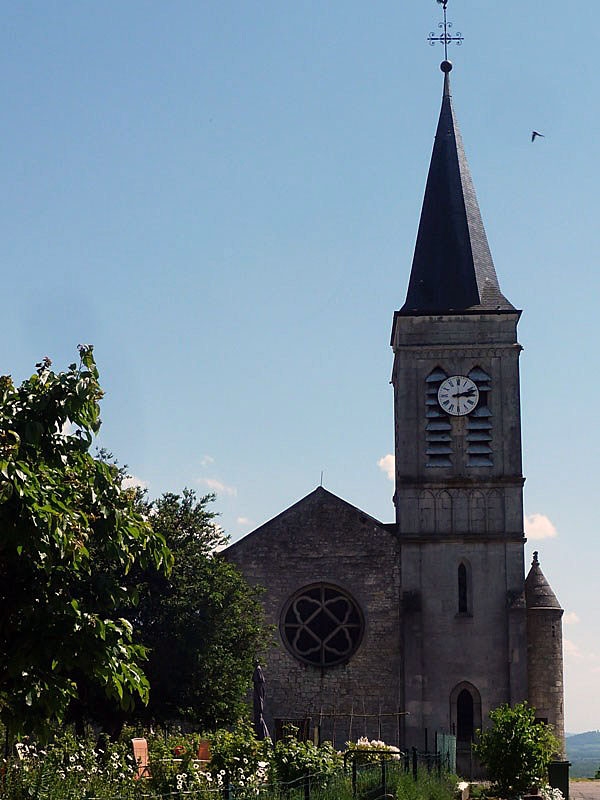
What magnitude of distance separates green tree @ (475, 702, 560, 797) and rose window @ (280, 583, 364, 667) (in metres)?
10.5

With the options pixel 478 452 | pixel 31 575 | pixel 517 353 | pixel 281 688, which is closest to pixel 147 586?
pixel 281 688

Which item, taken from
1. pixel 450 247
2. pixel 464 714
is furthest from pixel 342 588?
pixel 450 247

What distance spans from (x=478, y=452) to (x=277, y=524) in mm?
6019

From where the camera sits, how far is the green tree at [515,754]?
2272cm

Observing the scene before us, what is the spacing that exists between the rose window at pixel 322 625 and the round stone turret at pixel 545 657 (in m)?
4.70

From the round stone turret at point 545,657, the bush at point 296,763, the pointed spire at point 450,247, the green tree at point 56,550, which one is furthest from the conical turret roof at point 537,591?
the green tree at point 56,550

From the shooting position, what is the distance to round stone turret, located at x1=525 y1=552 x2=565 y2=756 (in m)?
32.2

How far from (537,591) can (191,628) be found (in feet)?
35.8

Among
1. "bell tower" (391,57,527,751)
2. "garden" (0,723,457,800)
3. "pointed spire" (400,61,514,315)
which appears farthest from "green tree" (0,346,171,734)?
"pointed spire" (400,61,514,315)

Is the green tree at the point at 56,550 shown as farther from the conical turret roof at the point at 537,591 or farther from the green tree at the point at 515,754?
the conical turret roof at the point at 537,591

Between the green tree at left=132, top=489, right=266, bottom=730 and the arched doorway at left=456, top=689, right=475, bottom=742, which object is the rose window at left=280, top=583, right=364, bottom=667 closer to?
the arched doorway at left=456, top=689, right=475, bottom=742

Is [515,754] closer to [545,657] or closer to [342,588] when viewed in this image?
[545,657]

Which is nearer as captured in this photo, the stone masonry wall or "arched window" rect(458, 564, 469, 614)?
the stone masonry wall

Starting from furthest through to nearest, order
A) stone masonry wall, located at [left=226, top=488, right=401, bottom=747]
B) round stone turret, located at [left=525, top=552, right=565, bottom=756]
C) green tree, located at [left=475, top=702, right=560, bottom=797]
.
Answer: stone masonry wall, located at [left=226, top=488, right=401, bottom=747], round stone turret, located at [left=525, top=552, right=565, bottom=756], green tree, located at [left=475, top=702, right=560, bottom=797]
